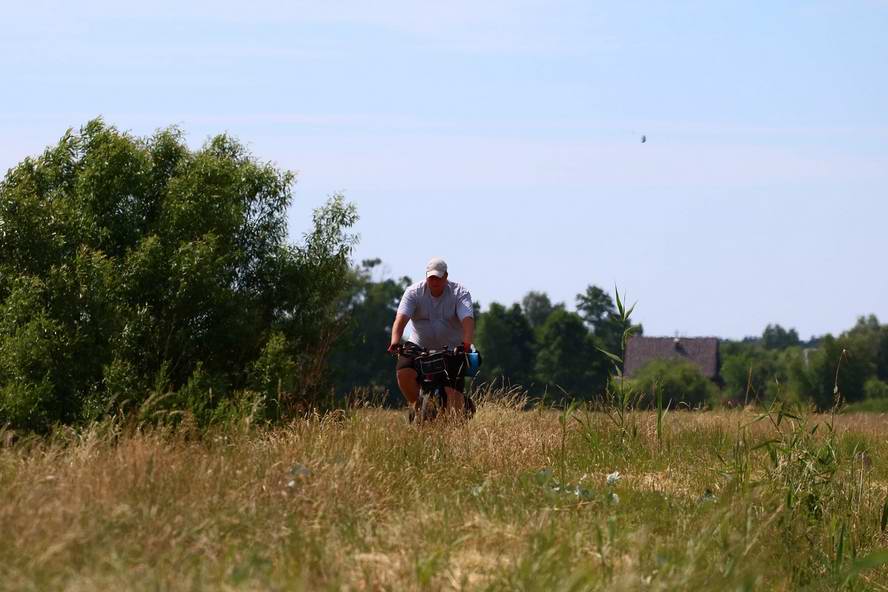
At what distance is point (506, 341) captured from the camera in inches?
4082

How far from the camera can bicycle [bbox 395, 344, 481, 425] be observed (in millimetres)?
11883

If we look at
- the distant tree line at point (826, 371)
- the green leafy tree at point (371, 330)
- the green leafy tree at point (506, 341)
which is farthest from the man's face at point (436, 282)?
the green leafy tree at point (506, 341)

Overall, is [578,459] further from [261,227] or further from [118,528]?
[261,227]

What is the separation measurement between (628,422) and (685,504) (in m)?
3.06

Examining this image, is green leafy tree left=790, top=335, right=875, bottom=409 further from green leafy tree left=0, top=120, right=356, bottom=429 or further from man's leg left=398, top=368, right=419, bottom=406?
man's leg left=398, top=368, right=419, bottom=406

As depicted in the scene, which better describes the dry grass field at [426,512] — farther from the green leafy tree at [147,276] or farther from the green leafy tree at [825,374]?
the green leafy tree at [825,374]

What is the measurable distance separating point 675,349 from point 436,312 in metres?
130

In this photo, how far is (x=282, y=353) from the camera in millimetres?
17266

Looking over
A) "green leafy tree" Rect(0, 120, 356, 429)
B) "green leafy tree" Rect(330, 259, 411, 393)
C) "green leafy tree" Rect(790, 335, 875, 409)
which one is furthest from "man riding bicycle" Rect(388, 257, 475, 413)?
"green leafy tree" Rect(790, 335, 875, 409)

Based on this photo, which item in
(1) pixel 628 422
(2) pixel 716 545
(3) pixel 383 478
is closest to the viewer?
(2) pixel 716 545

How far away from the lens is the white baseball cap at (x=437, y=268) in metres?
11.8

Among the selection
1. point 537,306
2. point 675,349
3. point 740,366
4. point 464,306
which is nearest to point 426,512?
point 464,306

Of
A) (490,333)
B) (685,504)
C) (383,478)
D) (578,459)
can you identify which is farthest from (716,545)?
(490,333)

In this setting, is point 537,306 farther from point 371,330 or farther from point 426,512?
point 426,512
